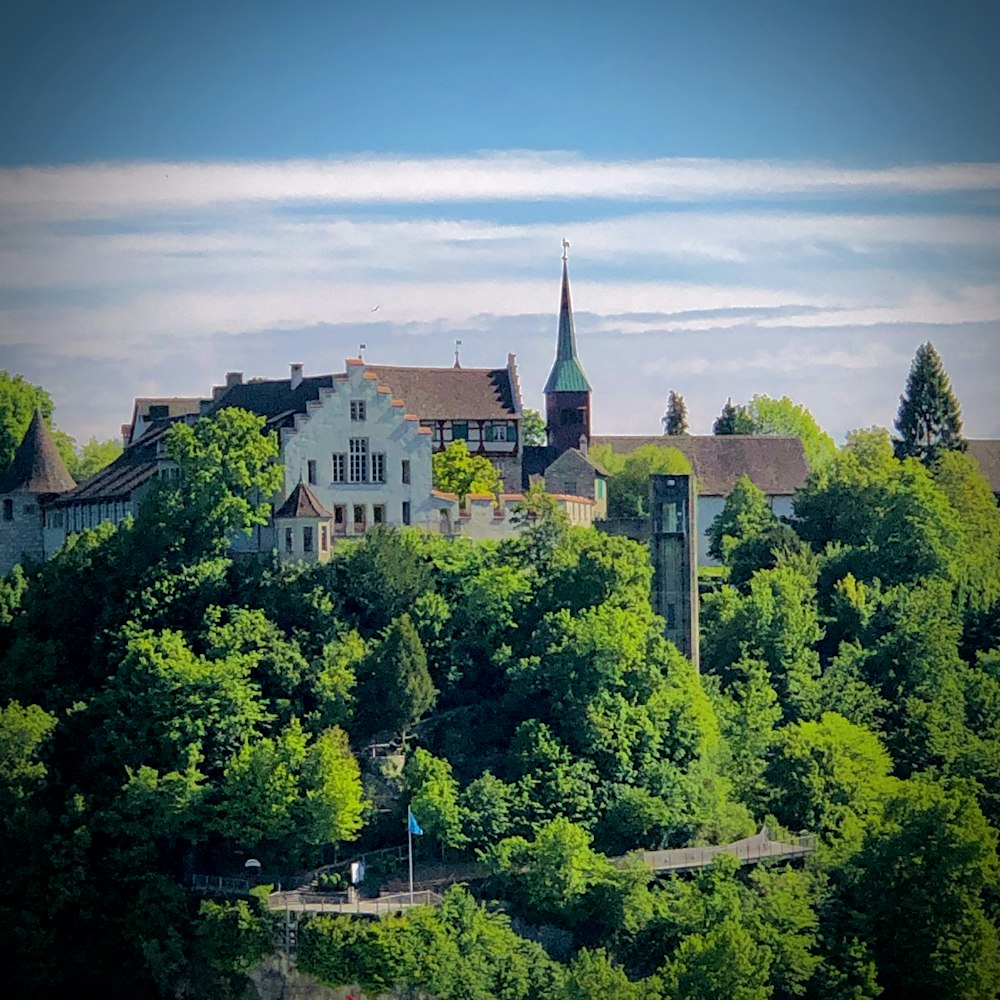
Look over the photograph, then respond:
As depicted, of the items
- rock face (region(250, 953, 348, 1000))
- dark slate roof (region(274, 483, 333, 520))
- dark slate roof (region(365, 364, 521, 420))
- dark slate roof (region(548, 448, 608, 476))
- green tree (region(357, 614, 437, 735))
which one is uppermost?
dark slate roof (region(365, 364, 521, 420))

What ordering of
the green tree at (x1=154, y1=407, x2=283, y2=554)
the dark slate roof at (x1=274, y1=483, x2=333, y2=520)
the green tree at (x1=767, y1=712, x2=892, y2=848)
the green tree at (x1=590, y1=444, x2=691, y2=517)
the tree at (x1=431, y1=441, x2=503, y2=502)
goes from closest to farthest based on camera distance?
1. the green tree at (x1=767, y1=712, x2=892, y2=848)
2. the green tree at (x1=154, y1=407, x2=283, y2=554)
3. the dark slate roof at (x1=274, y1=483, x2=333, y2=520)
4. the tree at (x1=431, y1=441, x2=503, y2=502)
5. the green tree at (x1=590, y1=444, x2=691, y2=517)

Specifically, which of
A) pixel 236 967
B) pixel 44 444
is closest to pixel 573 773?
pixel 236 967

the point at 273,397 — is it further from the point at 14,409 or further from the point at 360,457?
the point at 14,409

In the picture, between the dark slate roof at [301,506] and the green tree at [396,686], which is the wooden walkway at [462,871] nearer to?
the green tree at [396,686]

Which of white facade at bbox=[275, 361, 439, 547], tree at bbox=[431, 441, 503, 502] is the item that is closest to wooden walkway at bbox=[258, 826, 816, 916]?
white facade at bbox=[275, 361, 439, 547]

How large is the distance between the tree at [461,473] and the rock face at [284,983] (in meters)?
17.3

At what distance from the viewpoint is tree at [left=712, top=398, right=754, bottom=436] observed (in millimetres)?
114438

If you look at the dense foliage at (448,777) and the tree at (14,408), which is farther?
the tree at (14,408)

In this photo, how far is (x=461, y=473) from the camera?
85562 millimetres

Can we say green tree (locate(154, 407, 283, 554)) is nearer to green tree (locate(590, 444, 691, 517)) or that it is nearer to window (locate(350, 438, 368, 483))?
window (locate(350, 438, 368, 483))

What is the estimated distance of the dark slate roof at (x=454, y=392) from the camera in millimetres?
89438

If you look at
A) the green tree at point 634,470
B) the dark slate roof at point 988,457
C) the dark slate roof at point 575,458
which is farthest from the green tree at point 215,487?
the dark slate roof at point 988,457

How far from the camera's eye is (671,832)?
7538cm

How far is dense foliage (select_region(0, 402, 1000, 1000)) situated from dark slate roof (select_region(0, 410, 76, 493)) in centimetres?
614
